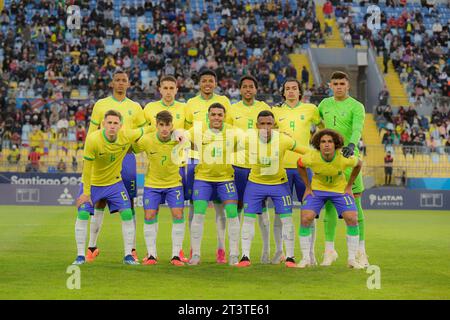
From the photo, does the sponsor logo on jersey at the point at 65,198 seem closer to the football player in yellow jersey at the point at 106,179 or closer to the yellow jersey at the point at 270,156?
the football player in yellow jersey at the point at 106,179

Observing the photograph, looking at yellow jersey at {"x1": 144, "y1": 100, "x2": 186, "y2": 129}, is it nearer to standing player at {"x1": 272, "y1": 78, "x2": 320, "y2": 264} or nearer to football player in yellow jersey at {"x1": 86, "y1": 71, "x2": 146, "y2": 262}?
football player in yellow jersey at {"x1": 86, "y1": 71, "x2": 146, "y2": 262}

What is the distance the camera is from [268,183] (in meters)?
12.1

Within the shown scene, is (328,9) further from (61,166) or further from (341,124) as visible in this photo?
(341,124)

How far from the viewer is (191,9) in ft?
139

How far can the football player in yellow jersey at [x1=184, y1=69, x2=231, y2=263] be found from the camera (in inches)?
497

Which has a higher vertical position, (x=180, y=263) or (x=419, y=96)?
(x=419, y=96)

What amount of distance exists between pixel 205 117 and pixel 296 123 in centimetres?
131

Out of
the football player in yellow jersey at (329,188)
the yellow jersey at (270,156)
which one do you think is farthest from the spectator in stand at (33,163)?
the football player in yellow jersey at (329,188)

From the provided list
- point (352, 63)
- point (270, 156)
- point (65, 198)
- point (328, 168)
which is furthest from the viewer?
point (352, 63)

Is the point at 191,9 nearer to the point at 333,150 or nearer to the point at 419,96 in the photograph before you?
the point at 419,96

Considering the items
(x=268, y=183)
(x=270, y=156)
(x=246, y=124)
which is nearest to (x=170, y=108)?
(x=246, y=124)
